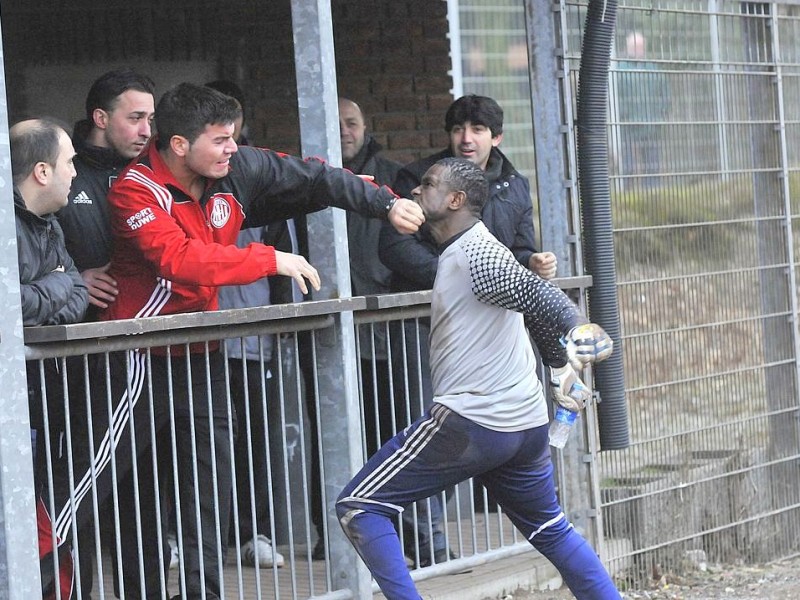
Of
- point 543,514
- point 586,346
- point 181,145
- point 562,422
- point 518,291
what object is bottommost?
point 543,514

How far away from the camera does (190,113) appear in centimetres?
518

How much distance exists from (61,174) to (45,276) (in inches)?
13.7

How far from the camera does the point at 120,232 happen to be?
5.12 metres

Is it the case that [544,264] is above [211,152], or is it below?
below

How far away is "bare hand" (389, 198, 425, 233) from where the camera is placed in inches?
204

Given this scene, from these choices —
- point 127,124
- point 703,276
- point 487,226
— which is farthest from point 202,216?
point 703,276

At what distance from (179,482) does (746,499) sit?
3.50 metres

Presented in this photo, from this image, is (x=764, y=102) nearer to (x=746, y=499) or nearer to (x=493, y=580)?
(x=746, y=499)

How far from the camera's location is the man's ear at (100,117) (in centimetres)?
557

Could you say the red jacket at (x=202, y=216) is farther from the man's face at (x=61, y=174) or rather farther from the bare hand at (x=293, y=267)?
the man's face at (x=61, y=174)

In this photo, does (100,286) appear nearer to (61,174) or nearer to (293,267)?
(61,174)

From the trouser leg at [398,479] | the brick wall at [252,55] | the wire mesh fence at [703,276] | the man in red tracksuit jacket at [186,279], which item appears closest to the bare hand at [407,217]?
the man in red tracksuit jacket at [186,279]

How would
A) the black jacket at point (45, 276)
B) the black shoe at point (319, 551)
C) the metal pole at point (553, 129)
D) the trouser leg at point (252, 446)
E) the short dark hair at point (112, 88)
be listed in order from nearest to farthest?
the black jacket at point (45, 276) < the short dark hair at point (112, 88) < the trouser leg at point (252, 446) < the black shoe at point (319, 551) < the metal pole at point (553, 129)

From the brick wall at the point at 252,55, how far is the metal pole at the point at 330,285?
8.64 feet
